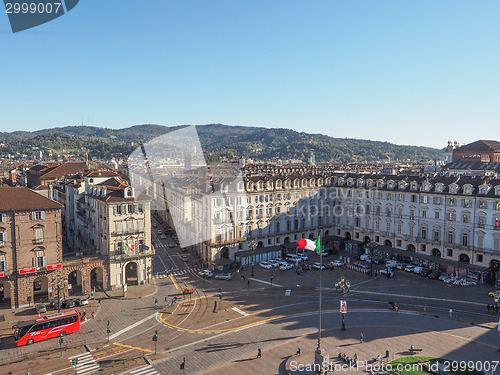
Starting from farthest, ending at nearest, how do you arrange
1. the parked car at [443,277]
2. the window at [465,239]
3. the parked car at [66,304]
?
the window at [465,239]
the parked car at [443,277]
the parked car at [66,304]

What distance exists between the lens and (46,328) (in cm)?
4684

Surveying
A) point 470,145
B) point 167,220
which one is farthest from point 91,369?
point 470,145

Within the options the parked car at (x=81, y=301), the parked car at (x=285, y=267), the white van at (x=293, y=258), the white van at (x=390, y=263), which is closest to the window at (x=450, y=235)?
the white van at (x=390, y=263)

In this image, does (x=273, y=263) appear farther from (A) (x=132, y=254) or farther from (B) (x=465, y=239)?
(B) (x=465, y=239)

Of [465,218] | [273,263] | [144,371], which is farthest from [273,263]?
[144,371]

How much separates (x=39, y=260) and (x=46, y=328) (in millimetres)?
15444

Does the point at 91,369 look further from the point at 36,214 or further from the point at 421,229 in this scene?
the point at 421,229

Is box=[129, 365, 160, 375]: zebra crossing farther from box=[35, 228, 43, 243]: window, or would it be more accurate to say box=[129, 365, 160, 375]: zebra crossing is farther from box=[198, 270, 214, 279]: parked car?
box=[198, 270, 214, 279]: parked car

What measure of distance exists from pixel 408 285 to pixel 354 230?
31.4m

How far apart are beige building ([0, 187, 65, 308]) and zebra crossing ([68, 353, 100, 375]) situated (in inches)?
826

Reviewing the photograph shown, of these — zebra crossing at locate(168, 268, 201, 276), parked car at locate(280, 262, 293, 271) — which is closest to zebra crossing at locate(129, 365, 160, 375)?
zebra crossing at locate(168, 268, 201, 276)

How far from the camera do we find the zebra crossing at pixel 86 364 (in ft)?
129

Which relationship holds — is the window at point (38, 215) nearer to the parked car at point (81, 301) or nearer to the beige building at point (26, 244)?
the beige building at point (26, 244)

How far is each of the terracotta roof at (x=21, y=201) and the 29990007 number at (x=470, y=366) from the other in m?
56.5
